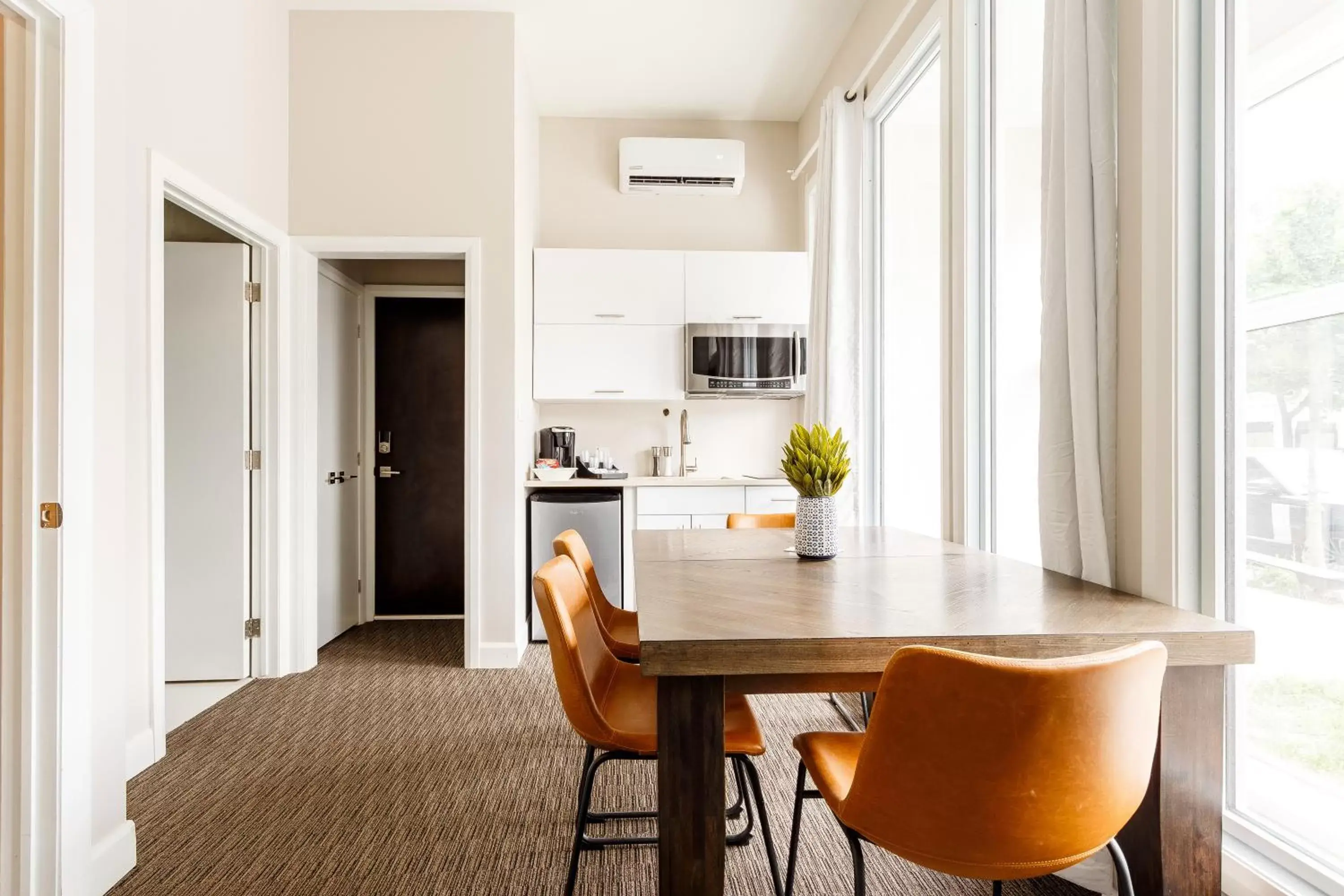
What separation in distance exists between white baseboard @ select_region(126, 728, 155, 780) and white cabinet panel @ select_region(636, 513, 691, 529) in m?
2.42

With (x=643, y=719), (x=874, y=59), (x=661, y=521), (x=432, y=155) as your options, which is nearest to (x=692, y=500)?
(x=661, y=521)

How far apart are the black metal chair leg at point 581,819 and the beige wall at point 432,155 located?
6.47 feet

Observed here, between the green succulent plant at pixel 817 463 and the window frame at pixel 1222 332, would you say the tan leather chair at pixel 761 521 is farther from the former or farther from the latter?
the window frame at pixel 1222 332

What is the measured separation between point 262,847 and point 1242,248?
2.84 m

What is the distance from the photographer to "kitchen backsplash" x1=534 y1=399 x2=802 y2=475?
4.74 meters

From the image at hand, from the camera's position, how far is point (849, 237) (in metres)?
3.53

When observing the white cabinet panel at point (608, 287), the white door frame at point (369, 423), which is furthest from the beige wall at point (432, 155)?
the white door frame at point (369, 423)

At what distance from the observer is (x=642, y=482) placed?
416cm

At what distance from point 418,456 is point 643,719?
133 inches

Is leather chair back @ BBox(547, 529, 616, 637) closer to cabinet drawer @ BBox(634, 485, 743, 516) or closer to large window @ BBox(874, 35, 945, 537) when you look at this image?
large window @ BBox(874, 35, 945, 537)

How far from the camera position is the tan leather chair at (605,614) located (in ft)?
7.20

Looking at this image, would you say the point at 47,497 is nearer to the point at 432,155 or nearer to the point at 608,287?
the point at 432,155

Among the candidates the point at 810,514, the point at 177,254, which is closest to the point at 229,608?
the point at 177,254

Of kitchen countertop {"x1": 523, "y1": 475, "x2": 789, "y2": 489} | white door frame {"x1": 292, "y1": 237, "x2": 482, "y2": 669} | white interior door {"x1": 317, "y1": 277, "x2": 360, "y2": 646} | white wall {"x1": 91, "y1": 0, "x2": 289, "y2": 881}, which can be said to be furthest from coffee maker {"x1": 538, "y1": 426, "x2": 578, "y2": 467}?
white wall {"x1": 91, "y1": 0, "x2": 289, "y2": 881}
